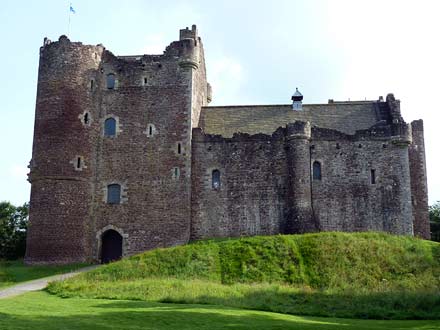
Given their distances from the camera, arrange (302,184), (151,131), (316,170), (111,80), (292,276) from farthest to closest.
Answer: (111,80) < (151,131) < (316,170) < (302,184) < (292,276)

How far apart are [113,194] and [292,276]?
50.9ft

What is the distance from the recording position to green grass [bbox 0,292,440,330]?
669 inches

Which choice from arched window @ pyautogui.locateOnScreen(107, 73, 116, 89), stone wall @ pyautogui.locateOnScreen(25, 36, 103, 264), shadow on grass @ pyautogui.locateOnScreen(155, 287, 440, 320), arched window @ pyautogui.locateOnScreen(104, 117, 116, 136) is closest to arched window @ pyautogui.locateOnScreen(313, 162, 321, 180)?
arched window @ pyautogui.locateOnScreen(104, 117, 116, 136)

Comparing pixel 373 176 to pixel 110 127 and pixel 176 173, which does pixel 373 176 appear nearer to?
pixel 176 173

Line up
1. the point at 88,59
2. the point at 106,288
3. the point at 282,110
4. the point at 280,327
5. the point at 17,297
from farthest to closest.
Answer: the point at 282,110 → the point at 88,59 → the point at 106,288 → the point at 17,297 → the point at 280,327

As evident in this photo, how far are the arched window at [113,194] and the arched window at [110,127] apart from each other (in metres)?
3.85

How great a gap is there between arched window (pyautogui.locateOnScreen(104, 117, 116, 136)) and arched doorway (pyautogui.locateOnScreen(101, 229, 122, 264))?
706 centimetres

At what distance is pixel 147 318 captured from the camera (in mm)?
18328

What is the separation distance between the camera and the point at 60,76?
41281 mm

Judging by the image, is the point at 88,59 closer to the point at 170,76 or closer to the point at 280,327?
the point at 170,76

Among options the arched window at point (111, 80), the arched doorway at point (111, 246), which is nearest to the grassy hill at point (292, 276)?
the arched doorway at point (111, 246)

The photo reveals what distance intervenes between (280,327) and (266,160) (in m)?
24.3

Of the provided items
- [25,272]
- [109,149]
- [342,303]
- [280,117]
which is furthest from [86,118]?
[342,303]

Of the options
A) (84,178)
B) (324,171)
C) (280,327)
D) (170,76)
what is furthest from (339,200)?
(280,327)
